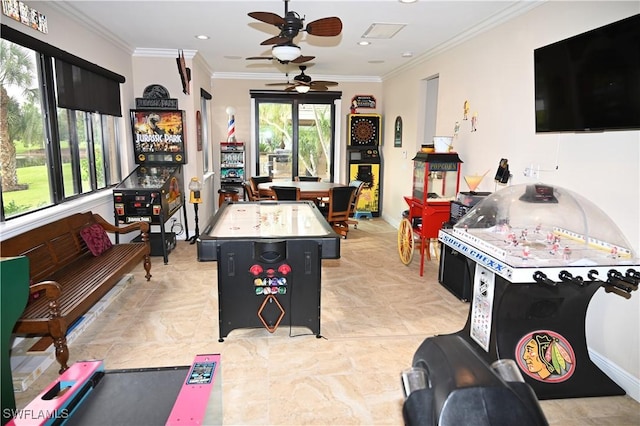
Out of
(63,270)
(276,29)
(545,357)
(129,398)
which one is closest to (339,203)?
(276,29)

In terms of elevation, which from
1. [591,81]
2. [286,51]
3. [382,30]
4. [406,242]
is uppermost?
[382,30]

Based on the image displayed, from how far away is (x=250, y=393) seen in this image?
Result: 2.52 m

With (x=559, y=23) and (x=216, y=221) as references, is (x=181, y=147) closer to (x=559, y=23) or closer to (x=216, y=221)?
(x=216, y=221)

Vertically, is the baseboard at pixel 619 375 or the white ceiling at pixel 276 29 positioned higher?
the white ceiling at pixel 276 29

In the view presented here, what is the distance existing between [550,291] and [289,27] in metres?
2.78

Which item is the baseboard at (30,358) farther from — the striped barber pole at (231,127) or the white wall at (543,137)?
the striped barber pole at (231,127)

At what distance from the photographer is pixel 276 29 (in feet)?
15.3

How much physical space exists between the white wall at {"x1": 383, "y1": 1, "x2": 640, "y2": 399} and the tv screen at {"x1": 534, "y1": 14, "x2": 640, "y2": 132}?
0.62 ft

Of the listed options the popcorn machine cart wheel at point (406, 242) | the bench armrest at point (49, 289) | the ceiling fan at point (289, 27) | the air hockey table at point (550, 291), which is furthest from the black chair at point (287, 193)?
the bench armrest at point (49, 289)

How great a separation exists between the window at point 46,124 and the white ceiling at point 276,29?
640mm

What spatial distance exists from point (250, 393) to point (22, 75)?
129 inches

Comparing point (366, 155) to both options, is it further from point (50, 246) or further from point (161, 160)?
point (50, 246)

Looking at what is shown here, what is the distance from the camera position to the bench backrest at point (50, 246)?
2.94m

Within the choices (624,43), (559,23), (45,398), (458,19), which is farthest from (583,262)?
(458,19)
